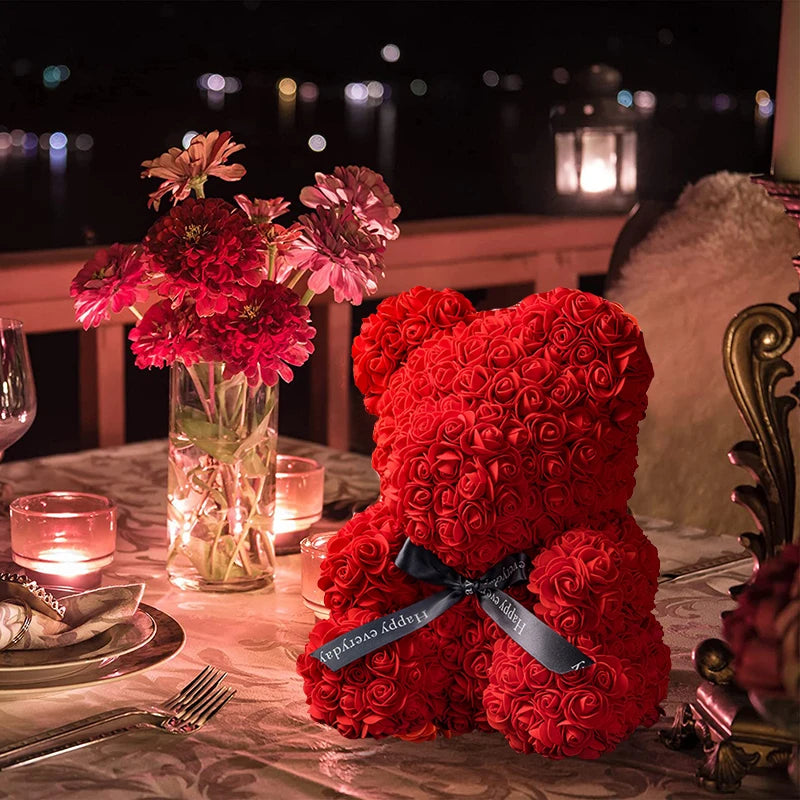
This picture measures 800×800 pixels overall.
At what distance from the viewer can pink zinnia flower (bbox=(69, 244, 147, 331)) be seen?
1069 mm

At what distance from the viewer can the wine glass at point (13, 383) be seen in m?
1.06

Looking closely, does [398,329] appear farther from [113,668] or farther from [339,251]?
[113,668]

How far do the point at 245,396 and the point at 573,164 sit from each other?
2.52 metres

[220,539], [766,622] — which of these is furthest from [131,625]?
[766,622]

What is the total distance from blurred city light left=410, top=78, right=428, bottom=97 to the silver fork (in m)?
23.4

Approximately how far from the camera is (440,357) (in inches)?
34.8

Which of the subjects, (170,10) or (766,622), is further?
(170,10)

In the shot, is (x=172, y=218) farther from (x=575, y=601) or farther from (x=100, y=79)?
(x=100, y=79)

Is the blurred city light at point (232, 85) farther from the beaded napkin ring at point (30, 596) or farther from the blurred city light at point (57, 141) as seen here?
the beaded napkin ring at point (30, 596)

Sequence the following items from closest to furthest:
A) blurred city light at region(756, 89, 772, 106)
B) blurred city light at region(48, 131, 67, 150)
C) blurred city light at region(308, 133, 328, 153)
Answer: blurred city light at region(756, 89, 772, 106)
blurred city light at region(308, 133, 328, 153)
blurred city light at region(48, 131, 67, 150)

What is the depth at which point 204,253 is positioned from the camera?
3.37 feet

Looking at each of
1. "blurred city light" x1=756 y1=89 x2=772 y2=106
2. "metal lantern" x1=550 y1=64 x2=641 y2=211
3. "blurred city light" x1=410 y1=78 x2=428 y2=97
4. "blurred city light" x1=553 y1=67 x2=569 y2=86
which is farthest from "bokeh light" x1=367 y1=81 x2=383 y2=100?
"metal lantern" x1=550 y1=64 x2=641 y2=211

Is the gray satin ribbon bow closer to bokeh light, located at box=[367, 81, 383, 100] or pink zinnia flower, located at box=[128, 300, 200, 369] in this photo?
pink zinnia flower, located at box=[128, 300, 200, 369]

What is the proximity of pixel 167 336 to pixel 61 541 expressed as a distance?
0.72 ft
